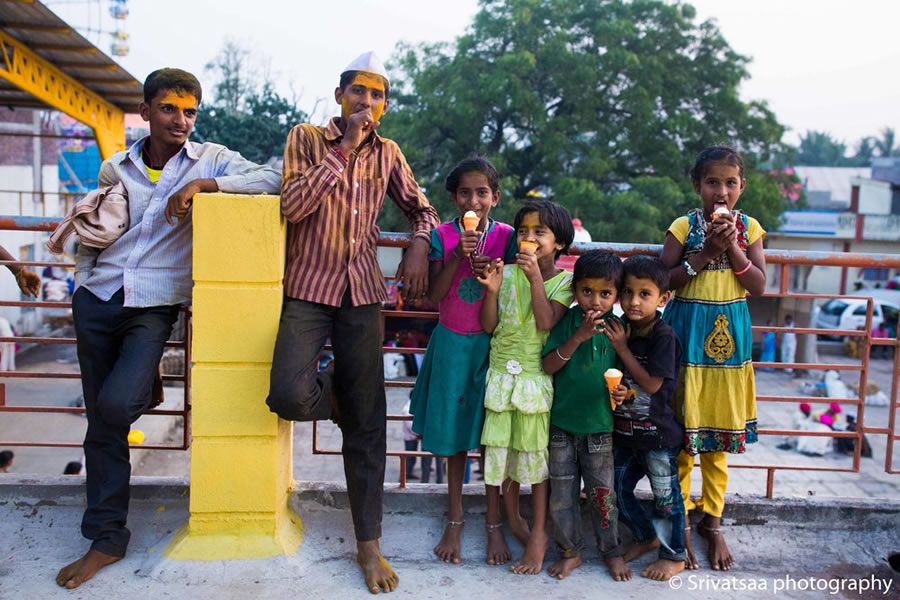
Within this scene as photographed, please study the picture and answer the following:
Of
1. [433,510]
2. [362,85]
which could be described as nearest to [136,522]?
[433,510]

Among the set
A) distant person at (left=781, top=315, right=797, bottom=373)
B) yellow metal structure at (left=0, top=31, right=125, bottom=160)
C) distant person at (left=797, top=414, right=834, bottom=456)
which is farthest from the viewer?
distant person at (left=781, top=315, right=797, bottom=373)

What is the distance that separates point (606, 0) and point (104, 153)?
1202cm

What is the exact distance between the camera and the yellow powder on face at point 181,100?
3.16m

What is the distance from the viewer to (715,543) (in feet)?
10.9

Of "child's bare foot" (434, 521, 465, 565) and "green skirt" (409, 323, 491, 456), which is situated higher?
"green skirt" (409, 323, 491, 456)

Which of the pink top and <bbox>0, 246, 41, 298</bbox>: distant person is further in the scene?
<bbox>0, 246, 41, 298</bbox>: distant person

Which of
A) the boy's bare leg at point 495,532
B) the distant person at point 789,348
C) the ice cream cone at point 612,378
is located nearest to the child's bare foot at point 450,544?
the boy's bare leg at point 495,532

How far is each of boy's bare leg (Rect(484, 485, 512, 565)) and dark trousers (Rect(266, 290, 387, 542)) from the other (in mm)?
496

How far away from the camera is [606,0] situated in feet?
58.9

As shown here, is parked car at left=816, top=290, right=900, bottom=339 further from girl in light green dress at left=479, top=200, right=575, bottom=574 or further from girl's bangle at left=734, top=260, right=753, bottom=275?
girl in light green dress at left=479, top=200, right=575, bottom=574

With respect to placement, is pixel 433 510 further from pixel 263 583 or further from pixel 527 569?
pixel 263 583

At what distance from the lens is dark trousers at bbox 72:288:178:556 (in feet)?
9.96

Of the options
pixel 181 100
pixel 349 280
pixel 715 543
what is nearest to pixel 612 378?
pixel 715 543

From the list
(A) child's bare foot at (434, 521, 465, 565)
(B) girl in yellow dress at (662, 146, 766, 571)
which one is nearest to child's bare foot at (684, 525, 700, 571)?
(B) girl in yellow dress at (662, 146, 766, 571)
